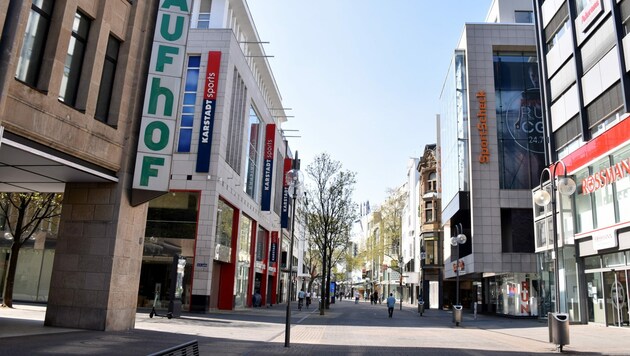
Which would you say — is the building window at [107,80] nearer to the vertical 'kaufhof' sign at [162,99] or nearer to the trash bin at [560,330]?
the vertical 'kaufhof' sign at [162,99]

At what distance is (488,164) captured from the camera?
133 ft

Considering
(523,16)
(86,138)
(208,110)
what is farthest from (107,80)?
(523,16)

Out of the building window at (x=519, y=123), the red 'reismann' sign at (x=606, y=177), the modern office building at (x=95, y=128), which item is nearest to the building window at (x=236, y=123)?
the modern office building at (x=95, y=128)

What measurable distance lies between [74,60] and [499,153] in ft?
115

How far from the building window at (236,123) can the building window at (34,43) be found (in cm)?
1916

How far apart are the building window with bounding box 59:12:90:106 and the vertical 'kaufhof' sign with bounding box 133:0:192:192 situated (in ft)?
7.13

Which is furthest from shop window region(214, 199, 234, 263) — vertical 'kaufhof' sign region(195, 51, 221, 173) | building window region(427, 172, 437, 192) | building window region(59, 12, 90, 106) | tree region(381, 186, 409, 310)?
tree region(381, 186, 409, 310)

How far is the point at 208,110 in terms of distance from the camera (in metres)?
29.0

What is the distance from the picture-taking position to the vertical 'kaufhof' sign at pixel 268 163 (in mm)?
43375

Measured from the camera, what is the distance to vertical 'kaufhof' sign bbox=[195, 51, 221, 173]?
28375 mm

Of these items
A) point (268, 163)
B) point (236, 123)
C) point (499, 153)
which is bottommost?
point (268, 163)

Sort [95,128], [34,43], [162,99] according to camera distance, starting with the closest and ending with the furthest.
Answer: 1. [34,43]
2. [95,128]
3. [162,99]

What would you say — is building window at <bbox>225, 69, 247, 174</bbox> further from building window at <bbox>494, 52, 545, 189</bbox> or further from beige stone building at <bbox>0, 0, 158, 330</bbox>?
building window at <bbox>494, 52, 545, 189</bbox>

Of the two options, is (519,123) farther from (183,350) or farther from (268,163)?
(183,350)
